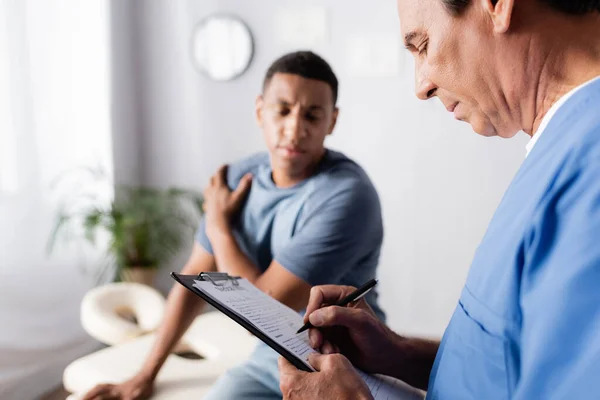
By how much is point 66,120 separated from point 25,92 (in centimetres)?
27

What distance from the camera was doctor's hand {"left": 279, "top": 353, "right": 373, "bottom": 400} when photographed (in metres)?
0.69

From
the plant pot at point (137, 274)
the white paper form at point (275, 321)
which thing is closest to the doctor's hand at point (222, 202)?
the white paper form at point (275, 321)

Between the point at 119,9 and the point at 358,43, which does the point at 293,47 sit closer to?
the point at 358,43

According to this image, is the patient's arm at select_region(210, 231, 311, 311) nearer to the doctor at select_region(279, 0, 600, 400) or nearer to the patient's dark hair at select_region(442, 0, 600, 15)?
the doctor at select_region(279, 0, 600, 400)

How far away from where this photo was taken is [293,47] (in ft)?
9.50

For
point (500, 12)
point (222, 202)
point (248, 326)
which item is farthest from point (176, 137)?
point (500, 12)

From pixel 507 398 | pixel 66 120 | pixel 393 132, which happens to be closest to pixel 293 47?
pixel 393 132

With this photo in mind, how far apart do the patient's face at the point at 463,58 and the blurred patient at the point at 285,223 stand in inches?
22.4

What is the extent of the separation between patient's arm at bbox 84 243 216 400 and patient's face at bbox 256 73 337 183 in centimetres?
34

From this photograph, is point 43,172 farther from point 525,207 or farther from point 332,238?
point 525,207

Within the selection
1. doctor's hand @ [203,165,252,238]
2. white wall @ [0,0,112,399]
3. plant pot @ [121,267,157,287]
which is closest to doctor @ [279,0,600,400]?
doctor's hand @ [203,165,252,238]

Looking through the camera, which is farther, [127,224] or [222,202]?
[127,224]

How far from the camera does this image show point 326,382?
697 mm

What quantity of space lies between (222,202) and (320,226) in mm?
316
